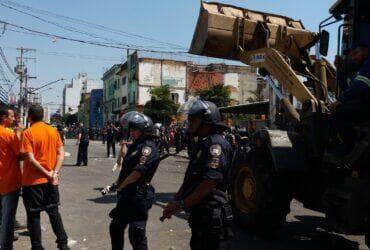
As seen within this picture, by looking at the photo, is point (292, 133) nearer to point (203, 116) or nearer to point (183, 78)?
point (203, 116)

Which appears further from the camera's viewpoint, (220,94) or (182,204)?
(220,94)

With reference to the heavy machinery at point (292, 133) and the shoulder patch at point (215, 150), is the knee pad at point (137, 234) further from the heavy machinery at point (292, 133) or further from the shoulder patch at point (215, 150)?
the heavy machinery at point (292, 133)

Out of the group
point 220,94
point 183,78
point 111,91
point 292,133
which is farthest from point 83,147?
point 111,91

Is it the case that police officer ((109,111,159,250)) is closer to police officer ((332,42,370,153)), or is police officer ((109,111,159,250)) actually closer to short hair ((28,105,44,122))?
short hair ((28,105,44,122))

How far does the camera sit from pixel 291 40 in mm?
8500

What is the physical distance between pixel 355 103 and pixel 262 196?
2040 millimetres

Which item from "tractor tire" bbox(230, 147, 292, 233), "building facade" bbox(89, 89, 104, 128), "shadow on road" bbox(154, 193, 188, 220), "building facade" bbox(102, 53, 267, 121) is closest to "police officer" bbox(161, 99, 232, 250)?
"tractor tire" bbox(230, 147, 292, 233)

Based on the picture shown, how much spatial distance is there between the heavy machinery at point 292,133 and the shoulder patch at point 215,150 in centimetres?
202

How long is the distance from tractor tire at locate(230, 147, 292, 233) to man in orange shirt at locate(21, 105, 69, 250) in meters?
2.67

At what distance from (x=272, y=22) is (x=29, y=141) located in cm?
541

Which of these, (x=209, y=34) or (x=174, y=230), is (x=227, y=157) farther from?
(x=209, y=34)

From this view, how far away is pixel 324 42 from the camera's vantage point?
6.62 meters

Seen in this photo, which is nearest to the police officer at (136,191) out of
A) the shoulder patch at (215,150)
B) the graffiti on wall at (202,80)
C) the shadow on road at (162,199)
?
the shoulder patch at (215,150)

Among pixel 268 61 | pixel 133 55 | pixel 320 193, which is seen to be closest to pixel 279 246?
pixel 320 193
